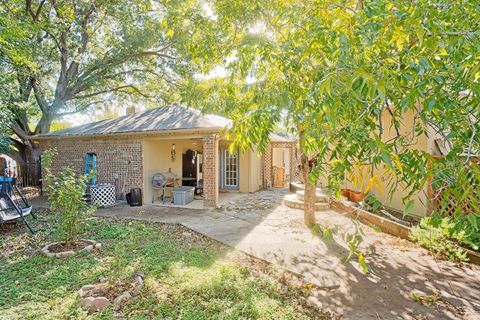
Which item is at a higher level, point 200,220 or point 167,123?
point 167,123

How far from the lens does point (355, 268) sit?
4.89 metres

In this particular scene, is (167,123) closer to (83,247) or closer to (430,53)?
(83,247)

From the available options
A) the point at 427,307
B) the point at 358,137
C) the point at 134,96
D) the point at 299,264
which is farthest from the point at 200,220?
the point at 134,96

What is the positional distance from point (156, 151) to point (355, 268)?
8.75 meters

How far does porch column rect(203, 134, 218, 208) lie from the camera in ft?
30.7

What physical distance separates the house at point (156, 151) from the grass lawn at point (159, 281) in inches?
154

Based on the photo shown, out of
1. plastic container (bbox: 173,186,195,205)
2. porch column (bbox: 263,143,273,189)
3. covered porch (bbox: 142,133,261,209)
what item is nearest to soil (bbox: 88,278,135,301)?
covered porch (bbox: 142,133,261,209)

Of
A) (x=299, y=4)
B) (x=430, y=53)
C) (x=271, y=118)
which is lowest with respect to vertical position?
(x=271, y=118)

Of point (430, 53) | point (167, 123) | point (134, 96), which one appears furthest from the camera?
point (134, 96)

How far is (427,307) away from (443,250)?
227 centimetres

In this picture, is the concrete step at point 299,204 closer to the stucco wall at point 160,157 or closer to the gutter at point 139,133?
the gutter at point 139,133

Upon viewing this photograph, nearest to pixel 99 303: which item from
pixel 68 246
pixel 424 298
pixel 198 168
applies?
pixel 68 246

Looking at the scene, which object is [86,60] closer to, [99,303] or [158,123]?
[158,123]

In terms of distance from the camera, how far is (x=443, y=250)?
17.7 ft
